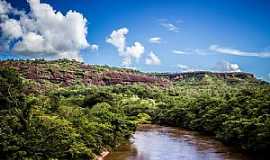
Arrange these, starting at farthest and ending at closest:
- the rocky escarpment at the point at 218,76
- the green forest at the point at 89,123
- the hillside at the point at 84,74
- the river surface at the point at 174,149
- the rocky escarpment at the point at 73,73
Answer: the rocky escarpment at the point at 218,76 → the hillside at the point at 84,74 → the rocky escarpment at the point at 73,73 → the river surface at the point at 174,149 → the green forest at the point at 89,123

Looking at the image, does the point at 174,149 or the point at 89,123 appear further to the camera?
the point at 174,149

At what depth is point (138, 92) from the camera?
430ft

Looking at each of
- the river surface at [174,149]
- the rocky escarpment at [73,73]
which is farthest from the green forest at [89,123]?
the rocky escarpment at [73,73]

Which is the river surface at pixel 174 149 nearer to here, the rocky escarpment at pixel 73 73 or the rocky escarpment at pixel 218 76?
the rocky escarpment at pixel 73 73

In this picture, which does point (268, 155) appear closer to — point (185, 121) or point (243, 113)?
point (243, 113)

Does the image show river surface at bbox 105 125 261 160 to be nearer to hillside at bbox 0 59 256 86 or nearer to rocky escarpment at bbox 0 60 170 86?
rocky escarpment at bbox 0 60 170 86

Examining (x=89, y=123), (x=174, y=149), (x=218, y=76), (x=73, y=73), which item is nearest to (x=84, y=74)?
(x=73, y=73)

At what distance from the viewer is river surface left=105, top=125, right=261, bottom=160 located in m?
47.5

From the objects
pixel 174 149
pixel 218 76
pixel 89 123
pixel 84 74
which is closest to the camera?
pixel 89 123

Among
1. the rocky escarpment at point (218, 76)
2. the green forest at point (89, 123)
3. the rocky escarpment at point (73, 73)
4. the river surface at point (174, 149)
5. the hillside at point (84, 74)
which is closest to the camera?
the green forest at point (89, 123)

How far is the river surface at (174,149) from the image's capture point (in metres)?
47.5

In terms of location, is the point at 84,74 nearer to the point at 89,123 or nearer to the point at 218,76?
the point at 218,76

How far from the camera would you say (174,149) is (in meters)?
52.9

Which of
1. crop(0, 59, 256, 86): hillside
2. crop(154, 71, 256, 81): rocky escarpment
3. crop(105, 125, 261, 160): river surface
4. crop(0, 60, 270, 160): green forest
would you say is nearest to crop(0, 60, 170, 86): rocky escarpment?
crop(0, 59, 256, 86): hillside
